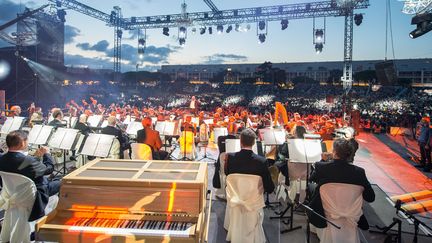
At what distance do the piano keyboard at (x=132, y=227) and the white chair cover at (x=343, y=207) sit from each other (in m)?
1.79

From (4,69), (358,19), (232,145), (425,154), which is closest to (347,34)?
(358,19)

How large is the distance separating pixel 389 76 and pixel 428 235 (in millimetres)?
Answer: 10435

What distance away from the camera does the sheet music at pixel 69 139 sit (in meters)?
6.36

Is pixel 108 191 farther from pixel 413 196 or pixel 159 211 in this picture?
pixel 413 196

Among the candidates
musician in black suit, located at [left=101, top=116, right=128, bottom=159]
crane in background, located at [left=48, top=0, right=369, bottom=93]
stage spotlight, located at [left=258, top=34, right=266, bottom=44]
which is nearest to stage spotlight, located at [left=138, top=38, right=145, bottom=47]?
A: crane in background, located at [left=48, top=0, right=369, bottom=93]

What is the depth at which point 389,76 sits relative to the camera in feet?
42.3

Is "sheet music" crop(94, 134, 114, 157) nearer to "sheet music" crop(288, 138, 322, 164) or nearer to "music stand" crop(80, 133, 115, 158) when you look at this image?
"music stand" crop(80, 133, 115, 158)

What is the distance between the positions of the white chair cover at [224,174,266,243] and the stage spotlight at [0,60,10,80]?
26.1 m

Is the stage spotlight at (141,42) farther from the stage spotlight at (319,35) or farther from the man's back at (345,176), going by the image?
the man's back at (345,176)

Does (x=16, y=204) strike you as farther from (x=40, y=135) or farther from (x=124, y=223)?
(x=40, y=135)

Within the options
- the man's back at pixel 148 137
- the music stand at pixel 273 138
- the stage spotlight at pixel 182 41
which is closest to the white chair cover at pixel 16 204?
the man's back at pixel 148 137

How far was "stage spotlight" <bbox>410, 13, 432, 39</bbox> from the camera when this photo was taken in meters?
6.80

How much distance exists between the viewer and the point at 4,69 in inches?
892

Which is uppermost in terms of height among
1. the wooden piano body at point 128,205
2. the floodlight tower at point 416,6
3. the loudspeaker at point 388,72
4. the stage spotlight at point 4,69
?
the stage spotlight at point 4,69
